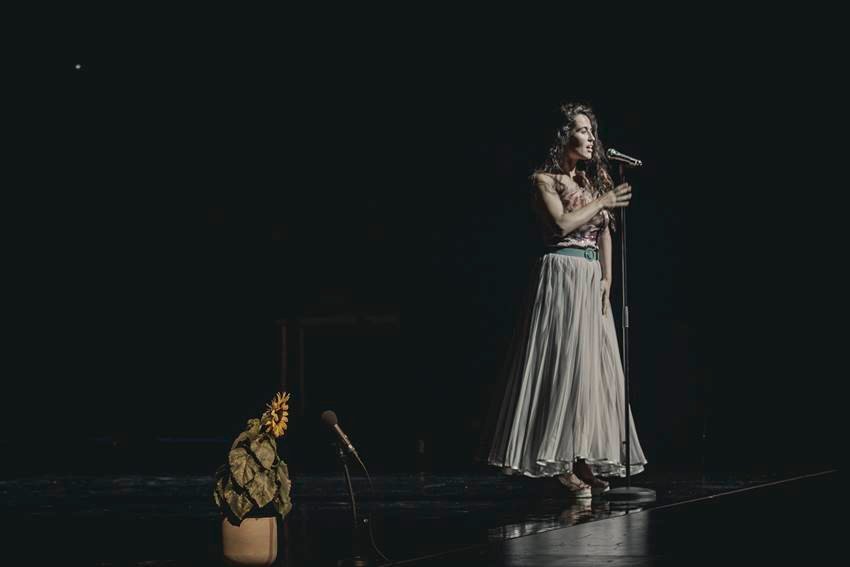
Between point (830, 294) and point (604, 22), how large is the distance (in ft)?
6.11

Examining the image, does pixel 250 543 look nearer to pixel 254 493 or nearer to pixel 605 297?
pixel 254 493

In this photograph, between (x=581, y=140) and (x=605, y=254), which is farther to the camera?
(x=605, y=254)

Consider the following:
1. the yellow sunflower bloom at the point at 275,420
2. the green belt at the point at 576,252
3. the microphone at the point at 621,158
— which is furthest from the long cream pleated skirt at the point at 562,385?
the yellow sunflower bloom at the point at 275,420

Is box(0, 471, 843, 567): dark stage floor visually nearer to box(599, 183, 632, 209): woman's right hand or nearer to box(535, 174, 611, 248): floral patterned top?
box(535, 174, 611, 248): floral patterned top

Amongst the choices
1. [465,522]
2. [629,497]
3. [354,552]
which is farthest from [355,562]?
[629,497]

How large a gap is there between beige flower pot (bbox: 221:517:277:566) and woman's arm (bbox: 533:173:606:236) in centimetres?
194

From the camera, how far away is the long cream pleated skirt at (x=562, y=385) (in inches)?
200

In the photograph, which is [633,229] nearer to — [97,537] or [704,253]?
[704,253]

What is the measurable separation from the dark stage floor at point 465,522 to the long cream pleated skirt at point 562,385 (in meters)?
0.18

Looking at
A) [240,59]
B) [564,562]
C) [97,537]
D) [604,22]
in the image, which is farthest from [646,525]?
[240,59]

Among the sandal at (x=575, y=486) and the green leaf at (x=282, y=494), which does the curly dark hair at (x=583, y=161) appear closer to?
the sandal at (x=575, y=486)

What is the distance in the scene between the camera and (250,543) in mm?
3498

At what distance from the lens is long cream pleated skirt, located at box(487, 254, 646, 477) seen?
507 centimetres

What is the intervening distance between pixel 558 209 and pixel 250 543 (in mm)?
2057
